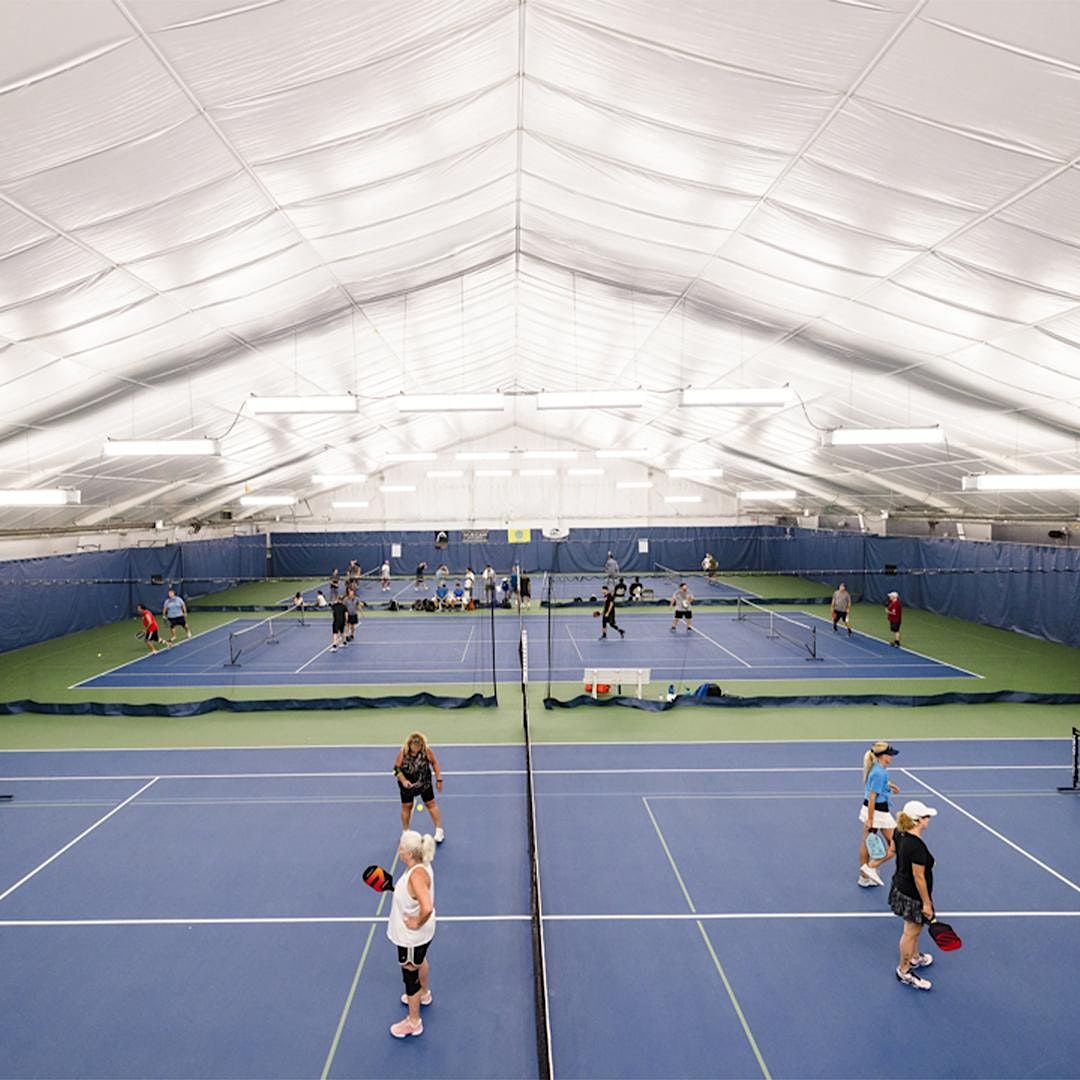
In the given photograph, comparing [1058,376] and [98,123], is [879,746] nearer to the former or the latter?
[1058,376]

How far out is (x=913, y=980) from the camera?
21.5 ft

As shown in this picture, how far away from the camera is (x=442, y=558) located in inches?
1797

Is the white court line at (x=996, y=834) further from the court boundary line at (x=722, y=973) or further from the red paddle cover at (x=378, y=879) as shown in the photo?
the red paddle cover at (x=378, y=879)

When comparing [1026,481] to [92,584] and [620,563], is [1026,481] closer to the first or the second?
[92,584]

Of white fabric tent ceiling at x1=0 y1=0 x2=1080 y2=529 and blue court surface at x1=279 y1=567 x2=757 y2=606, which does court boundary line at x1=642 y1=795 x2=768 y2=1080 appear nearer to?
white fabric tent ceiling at x1=0 y1=0 x2=1080 y2=529

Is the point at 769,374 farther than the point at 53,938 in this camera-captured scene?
Yes

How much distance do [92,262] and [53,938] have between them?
7.33m

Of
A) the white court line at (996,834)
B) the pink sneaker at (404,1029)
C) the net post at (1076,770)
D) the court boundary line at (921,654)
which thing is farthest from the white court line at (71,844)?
the court boundary line at (921,654)

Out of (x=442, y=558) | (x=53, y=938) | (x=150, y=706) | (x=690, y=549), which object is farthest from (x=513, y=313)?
(x=690, y=549)

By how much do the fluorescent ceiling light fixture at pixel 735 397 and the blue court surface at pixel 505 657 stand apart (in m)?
8.69

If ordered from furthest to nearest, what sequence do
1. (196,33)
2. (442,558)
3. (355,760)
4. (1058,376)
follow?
(442,558) < (355,760) < (1058,376) < (196,33)

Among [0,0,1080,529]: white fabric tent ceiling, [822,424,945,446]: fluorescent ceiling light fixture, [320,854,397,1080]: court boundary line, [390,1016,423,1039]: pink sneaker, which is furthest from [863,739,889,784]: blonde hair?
[822,424,945,446]: fluorescent ceiling light fixture

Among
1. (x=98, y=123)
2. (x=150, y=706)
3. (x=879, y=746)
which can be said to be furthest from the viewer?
(x=150, y=706)

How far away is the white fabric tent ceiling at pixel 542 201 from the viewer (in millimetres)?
5434
